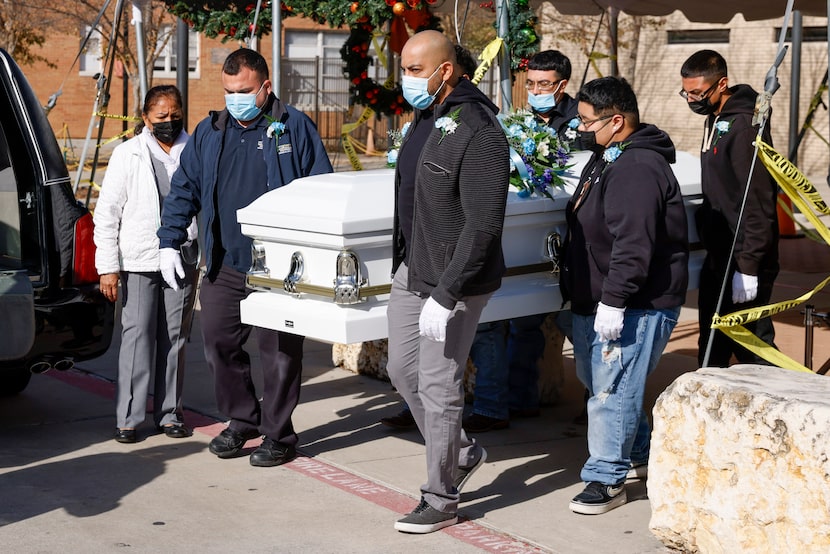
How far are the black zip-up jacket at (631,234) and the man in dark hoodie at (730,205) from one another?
2.24ft

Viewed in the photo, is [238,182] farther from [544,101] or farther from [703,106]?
[703,106]

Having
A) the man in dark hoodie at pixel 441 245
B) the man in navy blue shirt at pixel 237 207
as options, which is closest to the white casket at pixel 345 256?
the man in dark hoodie at pixel 441 245

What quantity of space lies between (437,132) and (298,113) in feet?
4.50

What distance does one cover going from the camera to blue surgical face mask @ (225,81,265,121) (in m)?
5.46

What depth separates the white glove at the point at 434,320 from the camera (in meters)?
4.32

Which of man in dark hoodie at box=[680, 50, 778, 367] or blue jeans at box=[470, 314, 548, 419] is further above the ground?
man in dark hoodie at box=[680, 50, 778, 367]

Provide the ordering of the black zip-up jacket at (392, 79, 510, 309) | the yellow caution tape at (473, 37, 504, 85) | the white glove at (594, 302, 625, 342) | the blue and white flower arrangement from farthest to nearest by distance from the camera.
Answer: the yellow caution tape at (473, 37, 504, 85) → the blue and white flower arrangement → the white glove at (594, 302, 625, 342) → the black zip-up jacket at (392, 79, 510, 309)

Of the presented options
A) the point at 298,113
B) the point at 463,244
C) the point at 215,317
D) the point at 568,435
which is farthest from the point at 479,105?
the point at 568,435

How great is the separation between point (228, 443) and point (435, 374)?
1.51 meters

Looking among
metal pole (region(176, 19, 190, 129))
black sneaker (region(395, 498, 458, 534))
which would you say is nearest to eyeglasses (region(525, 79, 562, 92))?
black sneaker (region(395, 498, 458, 534))

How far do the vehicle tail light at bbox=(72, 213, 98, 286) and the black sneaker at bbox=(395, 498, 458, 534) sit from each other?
2.11m

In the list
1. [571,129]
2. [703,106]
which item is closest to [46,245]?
[571,129]

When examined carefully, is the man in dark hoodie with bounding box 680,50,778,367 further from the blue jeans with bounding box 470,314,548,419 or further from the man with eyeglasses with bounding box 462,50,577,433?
the blue jeans with bounding box 470,314,548,419

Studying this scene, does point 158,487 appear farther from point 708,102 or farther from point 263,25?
point 263,25
